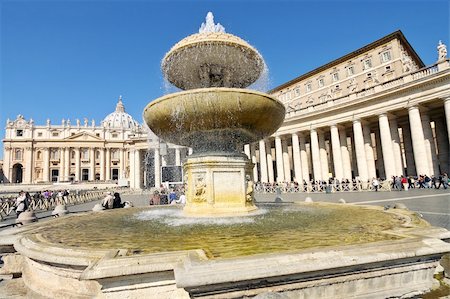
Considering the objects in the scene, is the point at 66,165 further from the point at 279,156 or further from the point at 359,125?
the point at 359,125

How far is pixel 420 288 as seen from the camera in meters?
2.82

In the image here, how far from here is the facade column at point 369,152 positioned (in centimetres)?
3191

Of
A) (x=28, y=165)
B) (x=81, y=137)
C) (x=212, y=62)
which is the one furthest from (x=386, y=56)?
(x=28, y=165)

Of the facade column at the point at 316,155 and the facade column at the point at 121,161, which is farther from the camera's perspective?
the facade column at the point at 121,161

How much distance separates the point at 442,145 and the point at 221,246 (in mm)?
36013

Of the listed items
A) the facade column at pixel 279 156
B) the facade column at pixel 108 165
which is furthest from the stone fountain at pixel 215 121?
the facade column at pixel 108 165

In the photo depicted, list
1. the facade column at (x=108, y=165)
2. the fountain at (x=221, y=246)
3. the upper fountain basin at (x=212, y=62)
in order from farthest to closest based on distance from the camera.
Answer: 1. the facade column at (x=108, y=165)
2. the upper fountain basin at (x=212, y=62)
3. the fountain at (x=221, y=246)

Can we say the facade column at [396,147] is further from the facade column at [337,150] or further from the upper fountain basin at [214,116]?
the upper fountain basin at [214,116]

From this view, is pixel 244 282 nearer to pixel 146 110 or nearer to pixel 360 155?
pixel 146 110

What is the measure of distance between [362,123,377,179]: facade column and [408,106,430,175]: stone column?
566cm

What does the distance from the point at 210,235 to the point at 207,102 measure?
2.74 m

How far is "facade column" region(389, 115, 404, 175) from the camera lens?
29453 millimetres

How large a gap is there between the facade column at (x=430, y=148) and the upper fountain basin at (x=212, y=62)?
2652 cm

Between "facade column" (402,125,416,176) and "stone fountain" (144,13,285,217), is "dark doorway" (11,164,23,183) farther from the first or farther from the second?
"stone fountain" (144,13,285,217)
